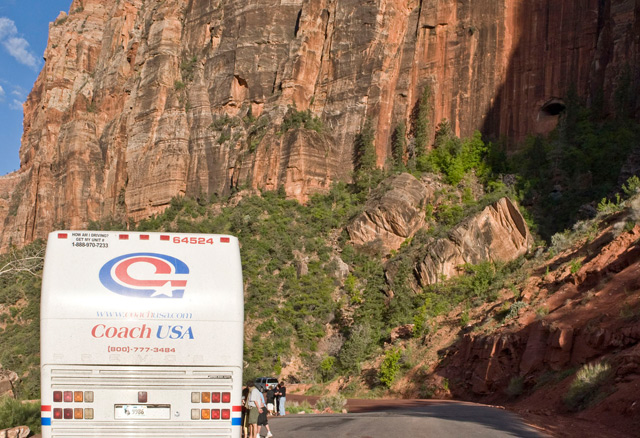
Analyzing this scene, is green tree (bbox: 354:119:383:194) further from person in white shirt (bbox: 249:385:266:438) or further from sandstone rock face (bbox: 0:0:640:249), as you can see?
person in white shirt (bbox: 249:385:266:438)

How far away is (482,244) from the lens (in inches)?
1484

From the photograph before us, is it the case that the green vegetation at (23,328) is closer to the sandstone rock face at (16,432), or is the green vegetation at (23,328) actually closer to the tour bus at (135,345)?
the sandstone rock face at (16,432)

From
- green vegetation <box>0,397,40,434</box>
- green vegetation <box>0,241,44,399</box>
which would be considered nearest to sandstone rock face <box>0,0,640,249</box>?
green vegetation <box>0,241,44,399</box>

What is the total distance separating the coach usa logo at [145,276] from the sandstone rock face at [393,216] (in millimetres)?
33031

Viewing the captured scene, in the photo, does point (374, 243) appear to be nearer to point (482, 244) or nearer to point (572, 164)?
point (482, 244)

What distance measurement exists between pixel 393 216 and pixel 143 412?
111ft

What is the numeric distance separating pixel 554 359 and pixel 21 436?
13896 millimetres

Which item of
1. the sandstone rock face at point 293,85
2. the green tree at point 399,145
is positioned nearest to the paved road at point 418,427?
the green tree at point 399,145

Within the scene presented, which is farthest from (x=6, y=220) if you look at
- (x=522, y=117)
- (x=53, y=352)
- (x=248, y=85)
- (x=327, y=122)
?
(x=53, y=352)

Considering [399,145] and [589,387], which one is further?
[399,145]

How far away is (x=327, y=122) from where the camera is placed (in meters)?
52.0

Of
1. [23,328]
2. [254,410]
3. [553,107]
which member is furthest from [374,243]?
[254,410]

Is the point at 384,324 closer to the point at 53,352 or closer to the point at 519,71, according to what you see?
the point at 519,71

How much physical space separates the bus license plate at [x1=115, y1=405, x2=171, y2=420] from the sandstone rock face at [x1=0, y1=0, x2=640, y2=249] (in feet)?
131
